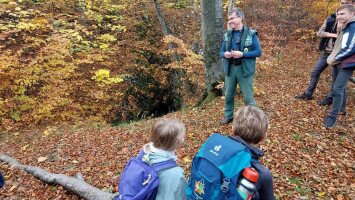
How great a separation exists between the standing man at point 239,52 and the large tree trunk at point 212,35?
227 cm

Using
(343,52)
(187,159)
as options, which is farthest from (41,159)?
(343,52)

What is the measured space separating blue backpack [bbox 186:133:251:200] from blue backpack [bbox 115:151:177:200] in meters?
0.29

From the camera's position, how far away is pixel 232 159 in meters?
2.47

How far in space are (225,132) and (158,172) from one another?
3.94 meters

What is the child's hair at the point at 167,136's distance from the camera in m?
2.75

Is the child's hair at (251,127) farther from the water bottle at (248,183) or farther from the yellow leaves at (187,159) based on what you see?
the yellow leaves at (187,159)

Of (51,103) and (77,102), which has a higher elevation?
(51,103)

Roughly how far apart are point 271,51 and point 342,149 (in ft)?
34.2

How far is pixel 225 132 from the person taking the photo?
254 inches

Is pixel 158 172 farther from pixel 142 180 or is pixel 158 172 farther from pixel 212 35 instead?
pixel 212 35

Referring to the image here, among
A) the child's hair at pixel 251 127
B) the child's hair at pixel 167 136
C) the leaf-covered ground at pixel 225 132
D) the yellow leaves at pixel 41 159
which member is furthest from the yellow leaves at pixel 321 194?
the yellow leaves at pixel 41 159

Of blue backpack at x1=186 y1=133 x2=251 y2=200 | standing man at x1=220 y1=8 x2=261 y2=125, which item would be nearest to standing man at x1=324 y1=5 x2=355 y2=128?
standing man at x1=220 y1=8 x2=261 y2=125

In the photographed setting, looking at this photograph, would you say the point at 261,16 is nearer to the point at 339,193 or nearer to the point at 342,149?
the point at 342,149

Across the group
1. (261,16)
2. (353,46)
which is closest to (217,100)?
(353,46)
